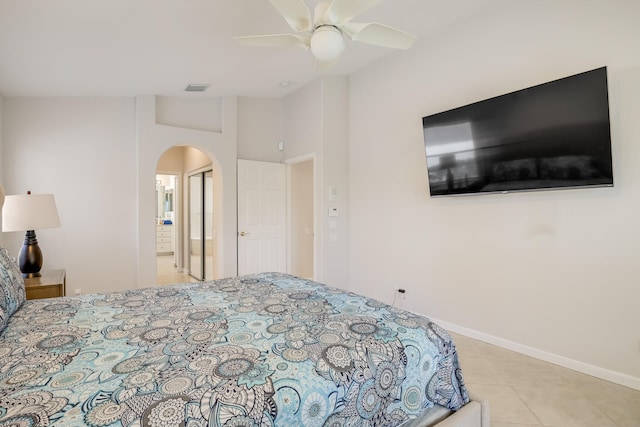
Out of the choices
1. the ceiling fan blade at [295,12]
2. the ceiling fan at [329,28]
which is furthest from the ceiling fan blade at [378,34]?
the ceiling fan blade at [295,12]

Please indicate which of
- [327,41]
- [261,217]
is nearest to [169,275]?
[261,217]

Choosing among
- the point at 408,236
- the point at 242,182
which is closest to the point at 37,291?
the point at 242,182

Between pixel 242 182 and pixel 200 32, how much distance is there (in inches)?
94.3

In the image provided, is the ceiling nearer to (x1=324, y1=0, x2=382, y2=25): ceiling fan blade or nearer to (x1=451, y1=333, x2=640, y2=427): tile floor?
(x1=324, y1=0, x2=382, y2=25): ceiling fan blade

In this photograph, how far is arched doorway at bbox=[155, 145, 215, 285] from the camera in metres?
5.68

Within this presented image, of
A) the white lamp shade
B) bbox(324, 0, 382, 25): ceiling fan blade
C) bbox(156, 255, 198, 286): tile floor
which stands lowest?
bbox(156, 255, 198, 286): tile floor

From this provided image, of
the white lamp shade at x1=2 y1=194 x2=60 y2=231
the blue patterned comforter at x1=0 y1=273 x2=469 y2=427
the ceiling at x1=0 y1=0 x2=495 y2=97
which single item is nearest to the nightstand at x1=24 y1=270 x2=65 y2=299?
the white lamp shade at x1=2 y1=194 x2=60 y2=231

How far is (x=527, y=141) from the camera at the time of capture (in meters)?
2.64

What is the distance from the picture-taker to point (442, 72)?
3441 millimetres

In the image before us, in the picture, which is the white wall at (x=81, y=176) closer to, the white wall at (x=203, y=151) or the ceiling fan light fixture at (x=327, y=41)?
the white wall at (x=203, y=151)

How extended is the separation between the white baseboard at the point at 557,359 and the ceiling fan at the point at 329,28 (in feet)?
8.47

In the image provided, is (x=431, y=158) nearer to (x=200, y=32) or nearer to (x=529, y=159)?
(x=529, y=159)

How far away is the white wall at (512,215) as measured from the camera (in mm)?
2334

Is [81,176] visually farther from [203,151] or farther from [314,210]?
[314,210]
